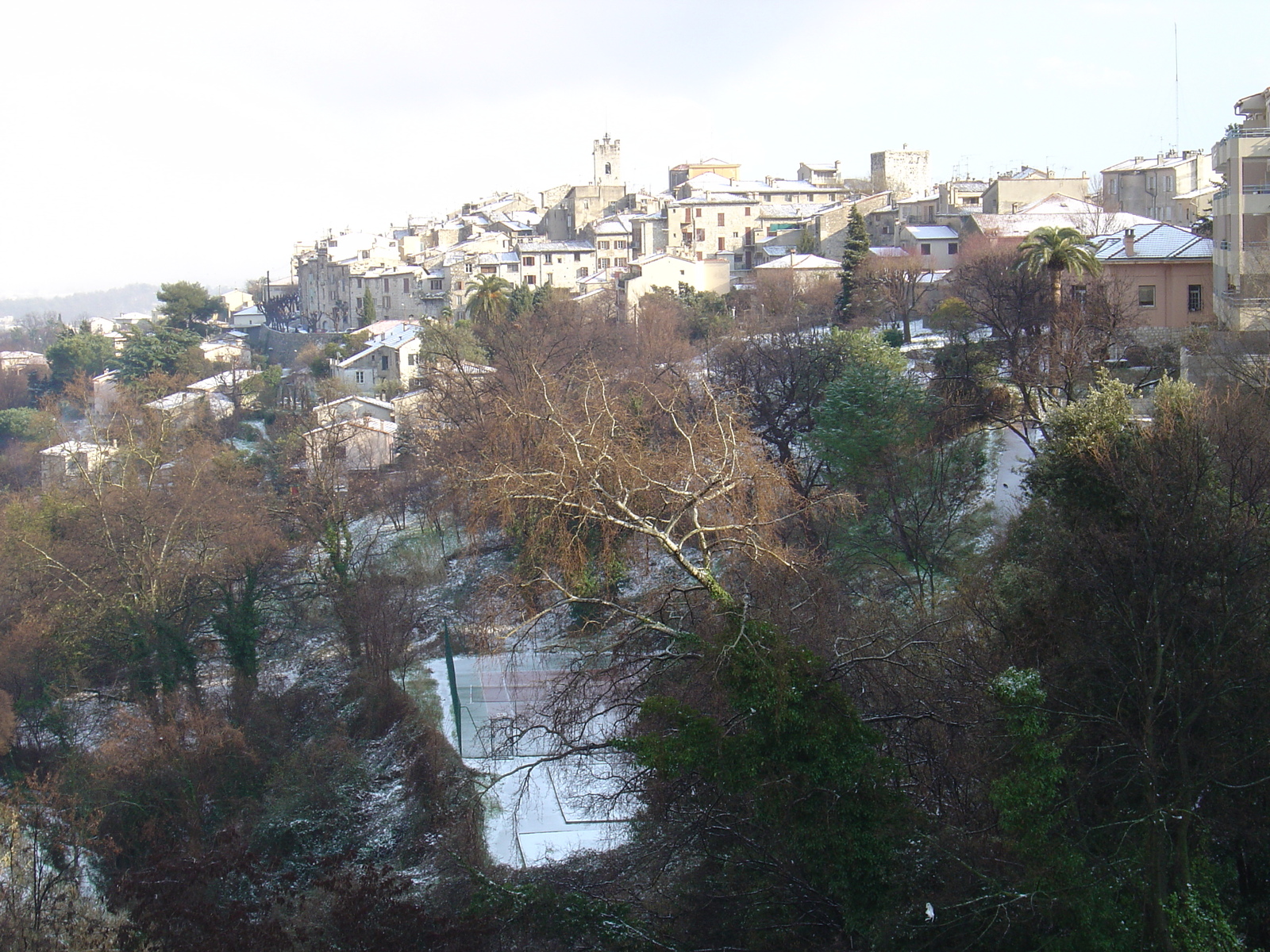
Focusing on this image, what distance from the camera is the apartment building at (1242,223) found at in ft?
72.1

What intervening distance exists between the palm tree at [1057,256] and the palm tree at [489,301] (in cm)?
2365

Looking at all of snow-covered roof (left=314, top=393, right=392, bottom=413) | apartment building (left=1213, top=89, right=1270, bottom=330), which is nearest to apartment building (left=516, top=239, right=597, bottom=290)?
snow-covered roof (left=314, top=393, right=392, bottom=413)

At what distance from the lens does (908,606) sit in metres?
Answer: 15.6

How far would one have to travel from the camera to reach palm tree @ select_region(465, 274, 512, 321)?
4441 centimetres

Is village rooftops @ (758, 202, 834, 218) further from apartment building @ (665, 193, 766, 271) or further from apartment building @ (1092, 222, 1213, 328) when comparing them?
apartment building @ (1092, 222, 1213, 328)

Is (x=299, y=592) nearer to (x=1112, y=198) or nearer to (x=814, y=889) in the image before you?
(x=814, y=889)

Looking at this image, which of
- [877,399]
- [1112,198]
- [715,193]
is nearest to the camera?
[877,399]

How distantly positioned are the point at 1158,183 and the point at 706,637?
1965 inches

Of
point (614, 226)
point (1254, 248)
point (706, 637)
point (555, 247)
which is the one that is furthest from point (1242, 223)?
point (614, 226)

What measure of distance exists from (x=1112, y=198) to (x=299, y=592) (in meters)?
45.1

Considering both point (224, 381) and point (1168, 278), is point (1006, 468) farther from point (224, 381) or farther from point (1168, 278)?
point (224, 381)

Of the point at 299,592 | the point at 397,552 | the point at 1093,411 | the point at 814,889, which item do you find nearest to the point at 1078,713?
the point at 814,889

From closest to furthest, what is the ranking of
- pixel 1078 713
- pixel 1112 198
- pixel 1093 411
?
pixel 1078 713 < pixel 1093 411 < pixel 1112 198

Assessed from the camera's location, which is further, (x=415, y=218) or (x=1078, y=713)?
(x=415, y=218)
